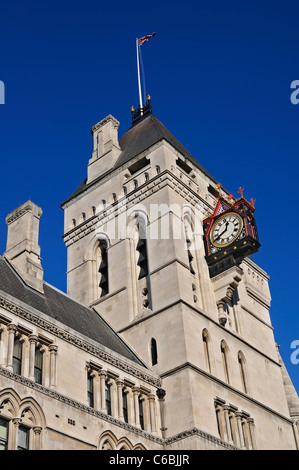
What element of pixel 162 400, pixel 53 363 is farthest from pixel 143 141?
pixel 53 363

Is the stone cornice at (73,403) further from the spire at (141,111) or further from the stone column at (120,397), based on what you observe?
the spire at (141,111)

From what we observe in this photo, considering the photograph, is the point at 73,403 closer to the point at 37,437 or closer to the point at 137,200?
the point at 37,437

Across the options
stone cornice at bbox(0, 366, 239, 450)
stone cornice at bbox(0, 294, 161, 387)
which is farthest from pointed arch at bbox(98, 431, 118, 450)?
stone cornice at bbox(0, 294, 161, 387)

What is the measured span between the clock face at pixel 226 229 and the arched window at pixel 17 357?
17.2m

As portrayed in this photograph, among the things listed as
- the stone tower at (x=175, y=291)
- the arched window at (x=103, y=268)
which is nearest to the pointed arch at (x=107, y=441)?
the stone tower at (x=175, y=291)

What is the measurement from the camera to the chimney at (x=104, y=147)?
179ft

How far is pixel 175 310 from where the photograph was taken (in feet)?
138

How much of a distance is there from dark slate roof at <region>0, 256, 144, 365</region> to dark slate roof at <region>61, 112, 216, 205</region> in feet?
39.3

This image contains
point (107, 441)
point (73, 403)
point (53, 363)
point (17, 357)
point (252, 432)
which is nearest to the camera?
point (17, 357)

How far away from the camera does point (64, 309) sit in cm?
4172

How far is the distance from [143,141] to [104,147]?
373 centimetres

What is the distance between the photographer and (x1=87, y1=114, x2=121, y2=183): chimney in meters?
54.4
